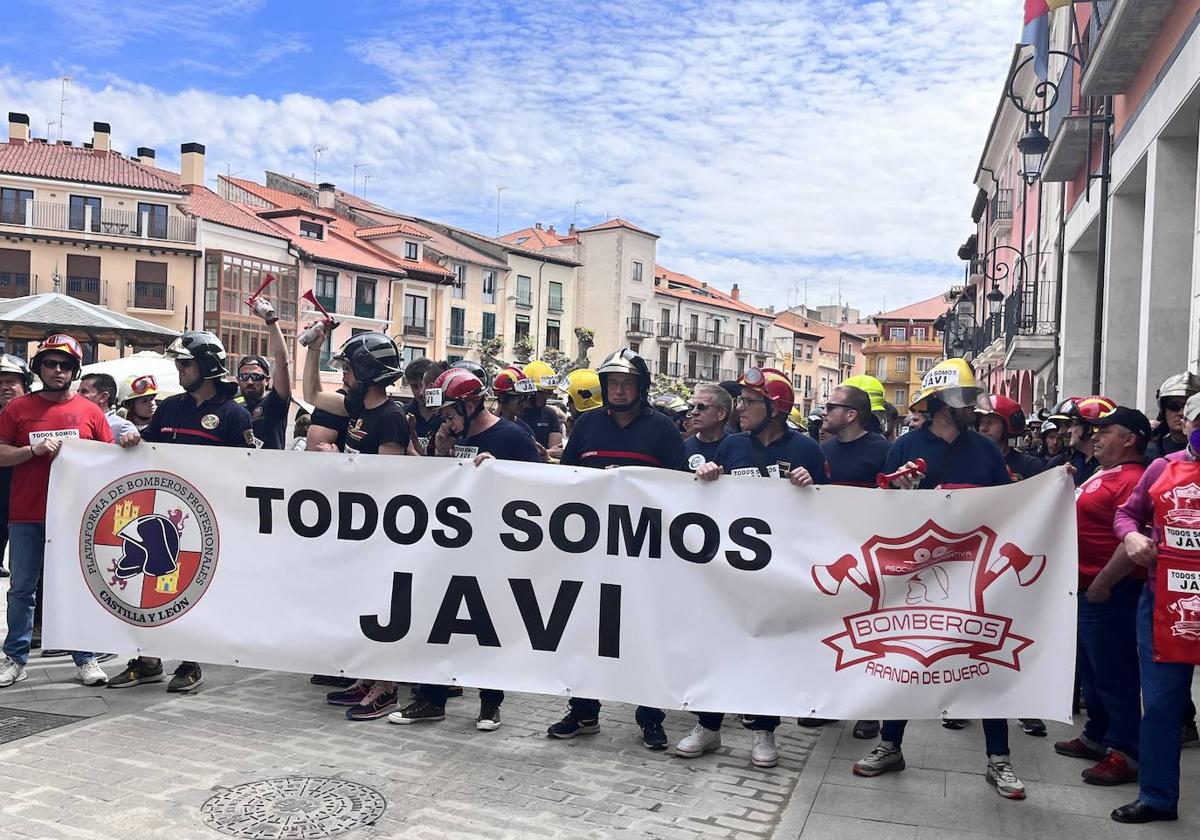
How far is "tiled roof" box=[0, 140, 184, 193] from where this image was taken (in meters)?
46.8

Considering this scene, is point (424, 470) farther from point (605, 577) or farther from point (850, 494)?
point (850, 494)

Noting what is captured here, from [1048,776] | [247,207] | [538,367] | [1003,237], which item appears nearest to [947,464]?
[1048,776]

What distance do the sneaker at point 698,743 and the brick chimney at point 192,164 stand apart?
170ft

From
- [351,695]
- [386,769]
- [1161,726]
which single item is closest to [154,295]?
[351,695]

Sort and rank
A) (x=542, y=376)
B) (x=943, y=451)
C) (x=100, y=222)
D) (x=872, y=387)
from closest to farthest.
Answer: (x=943, y=451)
(x=872, y=387)
(x=542, y=376)
(x=100, y=222)

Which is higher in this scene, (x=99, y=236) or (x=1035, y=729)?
(x=99, y=236)

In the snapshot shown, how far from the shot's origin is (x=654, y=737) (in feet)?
19.0

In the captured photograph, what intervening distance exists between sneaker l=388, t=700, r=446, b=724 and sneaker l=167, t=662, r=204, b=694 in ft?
4.49

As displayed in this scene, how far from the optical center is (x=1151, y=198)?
1155cm

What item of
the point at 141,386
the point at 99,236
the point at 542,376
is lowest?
the point at 141,386

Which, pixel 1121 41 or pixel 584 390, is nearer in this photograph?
pixel 584 390

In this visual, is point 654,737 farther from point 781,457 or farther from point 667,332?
point 667,332

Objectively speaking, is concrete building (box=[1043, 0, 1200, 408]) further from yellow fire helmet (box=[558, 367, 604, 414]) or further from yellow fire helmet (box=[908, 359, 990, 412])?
yellow fire helmet (box=[558, 367, 604, 414])

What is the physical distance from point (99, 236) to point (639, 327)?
3886 cm
